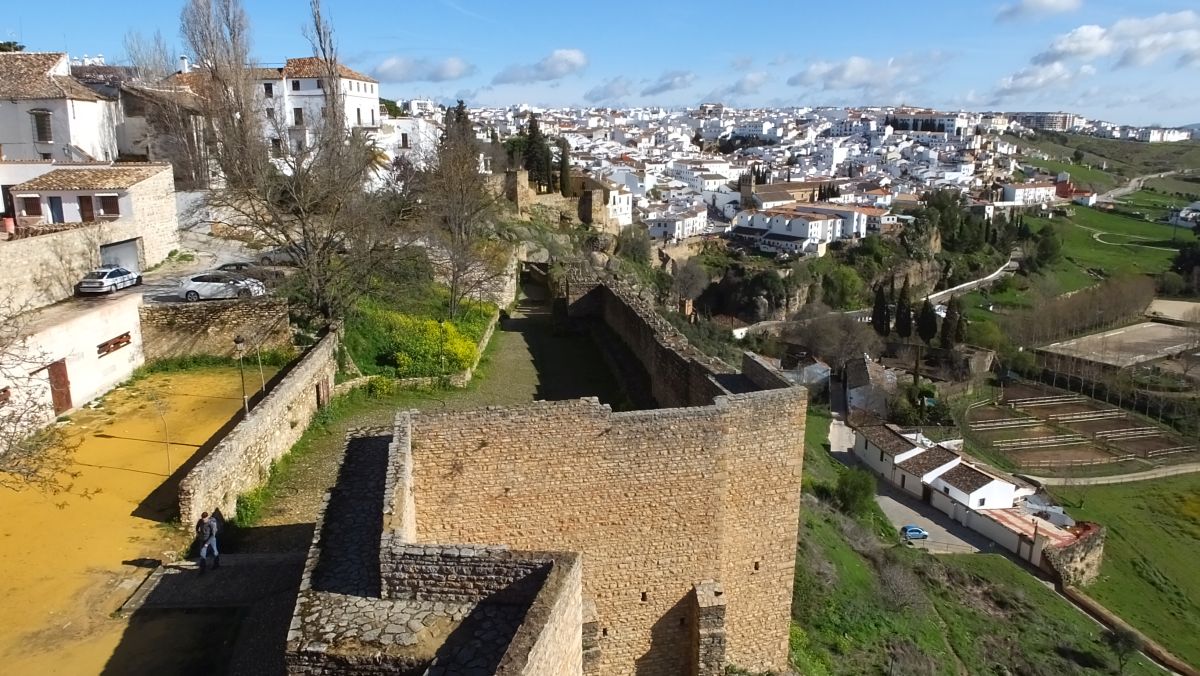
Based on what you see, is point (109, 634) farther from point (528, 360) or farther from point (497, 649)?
point (528, 360)

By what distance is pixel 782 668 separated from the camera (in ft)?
32.6

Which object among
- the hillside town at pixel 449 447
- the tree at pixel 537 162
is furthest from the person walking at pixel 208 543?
the tree at pixel 537 162

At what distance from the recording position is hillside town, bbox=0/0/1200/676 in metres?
8.13

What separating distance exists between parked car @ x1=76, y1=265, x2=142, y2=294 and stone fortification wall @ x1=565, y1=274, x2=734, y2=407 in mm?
11636

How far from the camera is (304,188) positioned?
18.8 m

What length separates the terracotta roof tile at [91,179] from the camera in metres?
22.2

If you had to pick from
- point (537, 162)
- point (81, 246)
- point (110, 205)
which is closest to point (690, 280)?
point (537, 162)

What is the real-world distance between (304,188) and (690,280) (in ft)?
171

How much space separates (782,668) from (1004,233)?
306 ft

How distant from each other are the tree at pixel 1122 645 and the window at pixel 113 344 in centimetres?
2717

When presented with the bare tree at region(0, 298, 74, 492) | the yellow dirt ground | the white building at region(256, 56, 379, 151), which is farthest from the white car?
the white building at region(256, 56, 379, 151)

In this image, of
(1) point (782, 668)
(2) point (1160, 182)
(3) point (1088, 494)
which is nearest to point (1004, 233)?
(3) point (1088, 494)

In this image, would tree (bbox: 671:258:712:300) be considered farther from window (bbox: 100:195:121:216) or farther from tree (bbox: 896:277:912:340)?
window (bbox: 100:195:121:216)

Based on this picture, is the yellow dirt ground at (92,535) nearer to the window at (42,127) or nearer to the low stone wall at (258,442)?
the low stone wall at (258,442)
